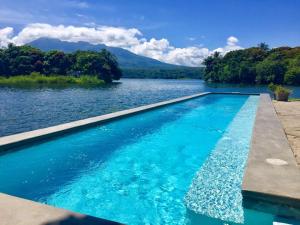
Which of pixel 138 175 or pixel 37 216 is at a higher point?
pixel 37 216

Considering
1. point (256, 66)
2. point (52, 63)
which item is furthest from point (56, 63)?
point (256, 66)

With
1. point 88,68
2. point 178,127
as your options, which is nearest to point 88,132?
point 178,127

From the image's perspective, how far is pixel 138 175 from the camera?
15.8ft

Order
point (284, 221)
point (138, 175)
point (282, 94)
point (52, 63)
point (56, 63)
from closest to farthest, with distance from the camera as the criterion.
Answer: point (284, 221) → point (138, 175) → point (282, 94) → point (52, 63) → point (56, 63)

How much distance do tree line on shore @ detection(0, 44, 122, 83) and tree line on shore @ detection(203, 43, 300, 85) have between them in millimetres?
26926

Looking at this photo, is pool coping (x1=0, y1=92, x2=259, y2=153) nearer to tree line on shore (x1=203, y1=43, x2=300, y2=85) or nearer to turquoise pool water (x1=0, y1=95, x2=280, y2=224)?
turquoise pool water (x1=0, y1=95, x2=280, y2=224)

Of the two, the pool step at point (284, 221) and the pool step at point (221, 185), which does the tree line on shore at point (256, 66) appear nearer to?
the pool step at point (221, 185)

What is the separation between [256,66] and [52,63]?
4260 centimetres

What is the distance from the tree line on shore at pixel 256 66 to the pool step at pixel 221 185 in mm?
51991

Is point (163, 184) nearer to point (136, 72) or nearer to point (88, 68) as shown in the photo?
point (88, 68)

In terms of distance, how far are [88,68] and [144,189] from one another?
51.0 m

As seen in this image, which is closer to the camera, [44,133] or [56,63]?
[44,133]

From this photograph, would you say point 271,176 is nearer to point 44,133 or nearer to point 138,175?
point 138,175

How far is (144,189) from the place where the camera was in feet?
13.9
